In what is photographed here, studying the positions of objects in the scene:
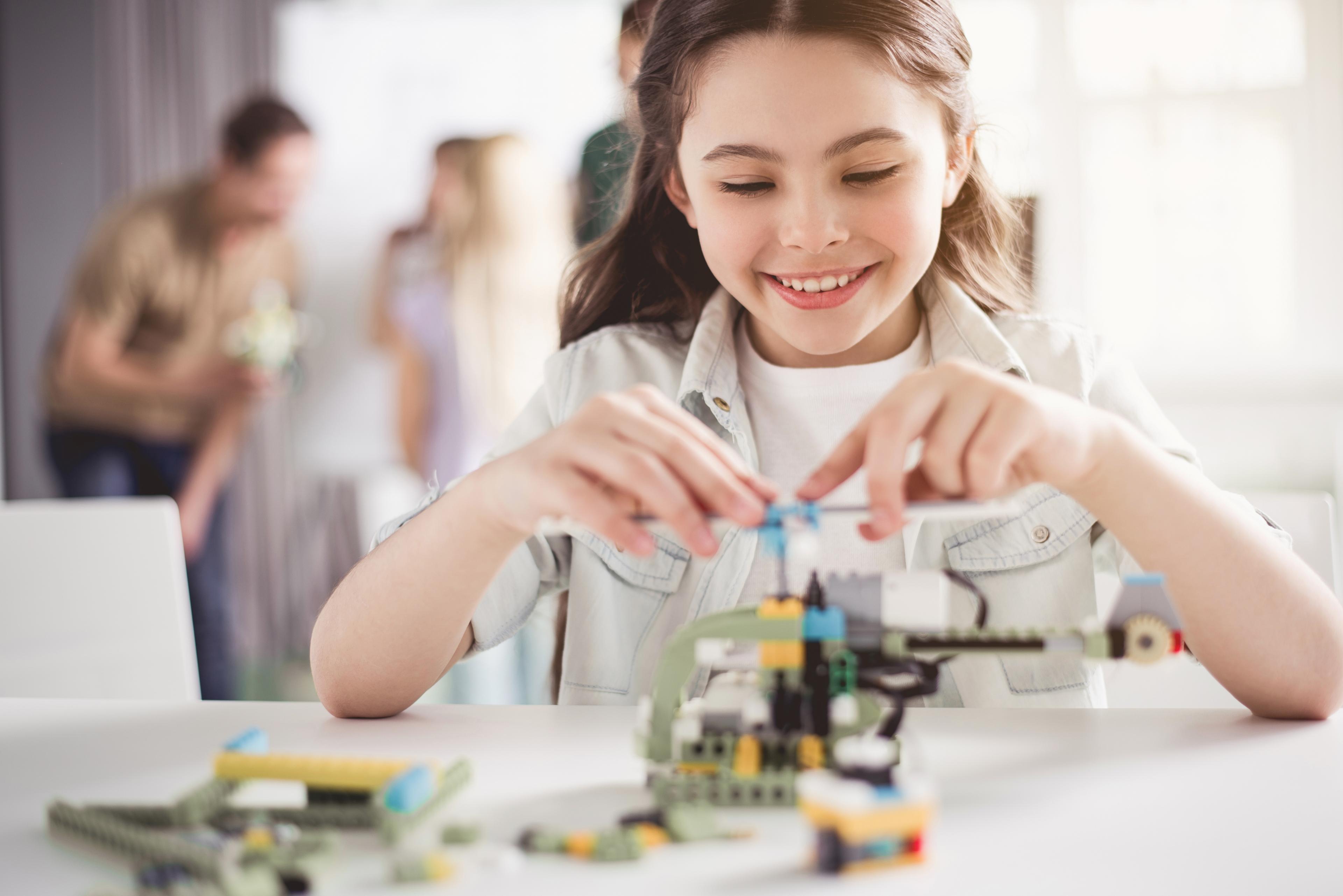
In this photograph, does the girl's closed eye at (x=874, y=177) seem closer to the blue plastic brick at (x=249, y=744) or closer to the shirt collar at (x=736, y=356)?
the shirt collar at (x=736, y=356)

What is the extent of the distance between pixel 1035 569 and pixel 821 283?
303mm

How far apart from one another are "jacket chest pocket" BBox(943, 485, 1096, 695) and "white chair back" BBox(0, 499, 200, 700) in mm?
817

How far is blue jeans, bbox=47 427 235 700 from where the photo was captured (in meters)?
3.26

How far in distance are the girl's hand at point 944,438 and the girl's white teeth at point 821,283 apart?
0.33 meters

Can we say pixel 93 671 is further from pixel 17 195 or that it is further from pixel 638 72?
pixel 17 195

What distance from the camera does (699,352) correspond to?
43.8 inches

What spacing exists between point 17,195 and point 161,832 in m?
3.43

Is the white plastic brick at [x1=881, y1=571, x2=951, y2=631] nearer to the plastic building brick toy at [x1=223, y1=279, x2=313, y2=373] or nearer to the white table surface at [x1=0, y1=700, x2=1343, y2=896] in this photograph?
the white table surface at [x1=0, y1=700, x2=1343, y2=896]

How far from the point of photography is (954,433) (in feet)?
2.13

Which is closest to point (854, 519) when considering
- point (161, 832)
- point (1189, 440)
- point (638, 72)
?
point (161, 832)

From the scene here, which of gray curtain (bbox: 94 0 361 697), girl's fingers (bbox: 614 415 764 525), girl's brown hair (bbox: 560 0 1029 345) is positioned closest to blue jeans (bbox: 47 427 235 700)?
gray curtain (bbox: 94 0 361 697)

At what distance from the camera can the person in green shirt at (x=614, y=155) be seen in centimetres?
132

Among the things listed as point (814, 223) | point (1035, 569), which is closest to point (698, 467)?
point (814, 223)

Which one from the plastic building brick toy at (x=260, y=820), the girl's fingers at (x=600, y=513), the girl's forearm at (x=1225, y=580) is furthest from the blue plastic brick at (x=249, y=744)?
the girl's forearm at (x=1225, y=580)
